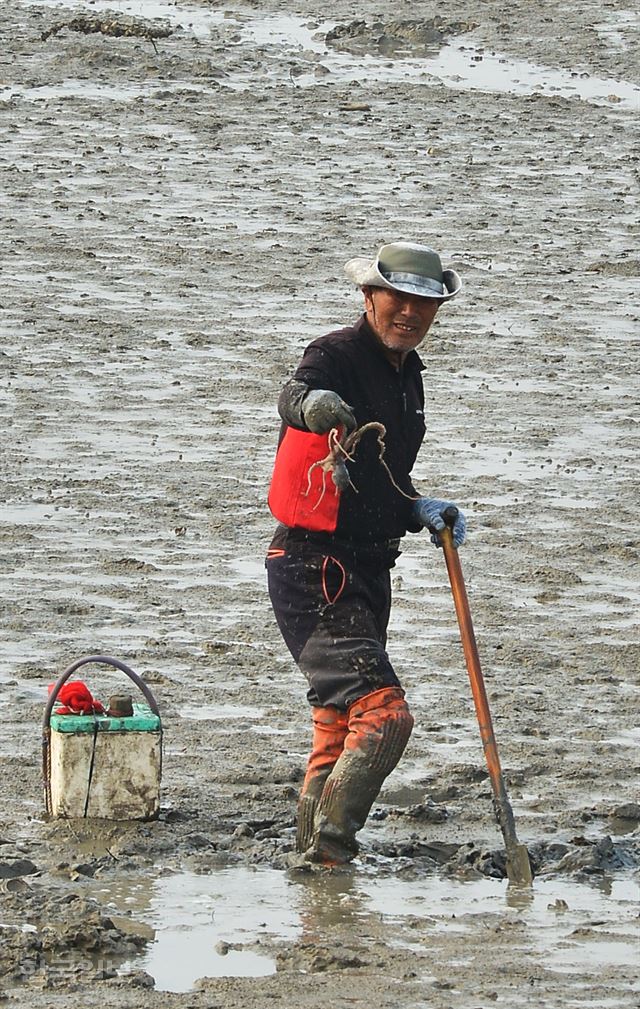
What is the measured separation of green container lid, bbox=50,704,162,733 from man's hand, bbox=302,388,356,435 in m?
1.18

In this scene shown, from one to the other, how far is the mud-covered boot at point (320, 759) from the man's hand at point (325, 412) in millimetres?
895

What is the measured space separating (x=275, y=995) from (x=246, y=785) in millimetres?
1797

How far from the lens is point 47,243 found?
14.3 metres

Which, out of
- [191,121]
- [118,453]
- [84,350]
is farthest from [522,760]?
[191,121]

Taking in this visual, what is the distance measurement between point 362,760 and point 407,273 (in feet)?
4.55

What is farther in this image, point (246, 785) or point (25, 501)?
point (25, 501)

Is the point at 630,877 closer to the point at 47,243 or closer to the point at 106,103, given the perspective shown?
the point at 47,243

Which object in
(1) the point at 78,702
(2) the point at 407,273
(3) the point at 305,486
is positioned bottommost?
(1) the point at 78,702

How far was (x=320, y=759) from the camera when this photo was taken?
6.43 m

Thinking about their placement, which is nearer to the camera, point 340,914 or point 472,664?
point 340,914

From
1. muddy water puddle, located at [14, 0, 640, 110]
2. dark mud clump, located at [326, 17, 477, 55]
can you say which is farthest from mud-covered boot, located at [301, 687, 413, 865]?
dark mud clump, located at [326, 17, 477, 55]

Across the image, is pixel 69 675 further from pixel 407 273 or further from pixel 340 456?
pixel 407 273

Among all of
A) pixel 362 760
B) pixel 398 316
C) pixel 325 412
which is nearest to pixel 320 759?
pixel 362 760

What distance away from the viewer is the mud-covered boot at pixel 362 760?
6176 millimetres
